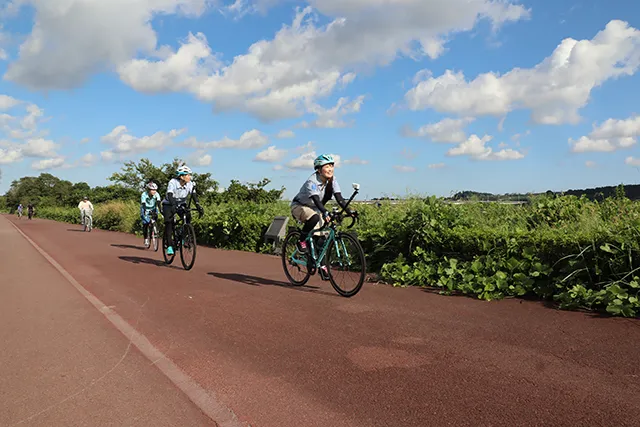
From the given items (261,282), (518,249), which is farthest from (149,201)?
(518,249)

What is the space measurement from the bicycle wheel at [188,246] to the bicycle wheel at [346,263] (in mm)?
3942

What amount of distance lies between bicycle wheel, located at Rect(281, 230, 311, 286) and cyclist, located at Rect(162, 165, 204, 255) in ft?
10.1

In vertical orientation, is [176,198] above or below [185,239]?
above

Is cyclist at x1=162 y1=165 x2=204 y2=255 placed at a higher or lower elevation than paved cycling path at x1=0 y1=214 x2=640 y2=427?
higher

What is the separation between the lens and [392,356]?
446cm

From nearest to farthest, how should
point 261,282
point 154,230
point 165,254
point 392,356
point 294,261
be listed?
point 392,356 → point 294,261 → point 261,282 → point 165,254 → point 154,230

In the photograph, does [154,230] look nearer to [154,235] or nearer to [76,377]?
[154,235]

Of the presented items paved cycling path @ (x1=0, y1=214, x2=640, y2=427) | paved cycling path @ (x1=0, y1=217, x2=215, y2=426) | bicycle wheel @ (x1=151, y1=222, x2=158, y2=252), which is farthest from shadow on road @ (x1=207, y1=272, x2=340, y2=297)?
bicycle wheel @ (x1=151, y1=222, x2=158, y2=252)

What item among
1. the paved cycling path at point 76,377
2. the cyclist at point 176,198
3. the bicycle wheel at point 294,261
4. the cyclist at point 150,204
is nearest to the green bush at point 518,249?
the bicycle wheel at point 294,261

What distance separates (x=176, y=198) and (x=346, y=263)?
506 centimetres

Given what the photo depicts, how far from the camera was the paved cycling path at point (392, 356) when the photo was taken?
3342mm

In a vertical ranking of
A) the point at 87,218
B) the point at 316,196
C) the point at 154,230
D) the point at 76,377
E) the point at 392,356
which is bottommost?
the point at 76,377

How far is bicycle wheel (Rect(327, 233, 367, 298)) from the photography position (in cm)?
696

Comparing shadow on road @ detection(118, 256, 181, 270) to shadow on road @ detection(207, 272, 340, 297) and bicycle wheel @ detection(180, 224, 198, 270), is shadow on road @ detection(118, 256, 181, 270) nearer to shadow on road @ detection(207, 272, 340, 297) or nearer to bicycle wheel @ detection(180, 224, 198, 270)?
bicycle wheel @ detection(180, 224, 198, 270)
